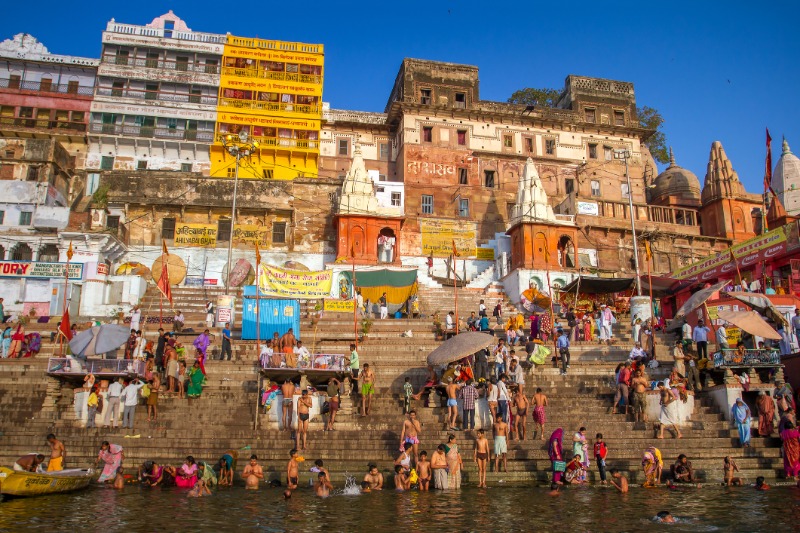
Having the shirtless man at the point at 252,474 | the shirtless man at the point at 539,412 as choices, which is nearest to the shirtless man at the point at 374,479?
the shirtless man at the point at 252,474

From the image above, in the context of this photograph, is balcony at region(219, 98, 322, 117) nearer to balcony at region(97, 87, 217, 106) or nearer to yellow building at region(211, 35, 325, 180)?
yellow building at region(211, 35, 325, 180)

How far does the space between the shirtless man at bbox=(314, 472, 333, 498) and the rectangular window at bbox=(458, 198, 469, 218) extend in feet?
88.9

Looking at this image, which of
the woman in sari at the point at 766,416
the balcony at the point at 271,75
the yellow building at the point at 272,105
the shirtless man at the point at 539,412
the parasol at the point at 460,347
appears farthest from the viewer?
the balcony at the point at 271,75

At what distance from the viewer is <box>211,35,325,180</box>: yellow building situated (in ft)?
127

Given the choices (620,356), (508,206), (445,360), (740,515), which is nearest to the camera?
(740,515)

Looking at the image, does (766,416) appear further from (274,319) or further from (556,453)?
(274,319)

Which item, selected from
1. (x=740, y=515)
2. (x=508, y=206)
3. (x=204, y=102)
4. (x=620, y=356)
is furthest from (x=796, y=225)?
(x=204, y=102)

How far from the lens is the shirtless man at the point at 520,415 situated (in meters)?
13.8

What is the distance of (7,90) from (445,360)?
117ft

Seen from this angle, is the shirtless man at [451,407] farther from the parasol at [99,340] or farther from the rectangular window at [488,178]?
the rectangular window at [488,178]

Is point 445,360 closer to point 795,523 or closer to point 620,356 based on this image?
point 620,356

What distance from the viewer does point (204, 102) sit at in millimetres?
39250

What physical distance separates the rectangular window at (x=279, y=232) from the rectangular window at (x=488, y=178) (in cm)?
1192

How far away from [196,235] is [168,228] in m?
1.45
